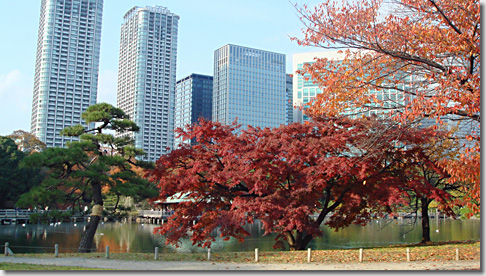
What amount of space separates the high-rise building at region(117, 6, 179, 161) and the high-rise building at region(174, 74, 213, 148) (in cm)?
663

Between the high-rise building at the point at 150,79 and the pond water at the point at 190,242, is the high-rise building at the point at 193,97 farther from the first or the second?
the pond water at the point at 190,242

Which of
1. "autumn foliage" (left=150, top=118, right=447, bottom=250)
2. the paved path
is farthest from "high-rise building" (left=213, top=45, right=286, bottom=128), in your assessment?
the paved path

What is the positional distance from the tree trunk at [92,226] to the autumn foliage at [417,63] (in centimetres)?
1051

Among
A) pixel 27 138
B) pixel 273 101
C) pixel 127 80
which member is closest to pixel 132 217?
pixel 27 138

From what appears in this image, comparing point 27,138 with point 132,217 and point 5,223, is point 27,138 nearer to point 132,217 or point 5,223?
point 5,223

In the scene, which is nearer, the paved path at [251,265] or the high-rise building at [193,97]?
the paved path at [251,265]

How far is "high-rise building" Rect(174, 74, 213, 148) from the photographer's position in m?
94.6

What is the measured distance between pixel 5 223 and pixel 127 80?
55163mm

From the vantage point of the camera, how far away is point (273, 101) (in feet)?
254

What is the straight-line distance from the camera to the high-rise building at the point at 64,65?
63.8 metres

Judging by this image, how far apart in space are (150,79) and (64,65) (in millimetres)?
17160

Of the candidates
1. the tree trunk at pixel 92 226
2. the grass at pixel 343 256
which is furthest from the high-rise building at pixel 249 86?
the grass at pixel 343 256

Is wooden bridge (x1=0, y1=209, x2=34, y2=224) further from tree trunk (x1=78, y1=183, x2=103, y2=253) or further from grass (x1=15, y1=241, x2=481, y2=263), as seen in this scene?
grass (x1=15, y1=241, x2=481, y2=263)

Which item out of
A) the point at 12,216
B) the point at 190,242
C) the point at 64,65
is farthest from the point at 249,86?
the point at 190,242
